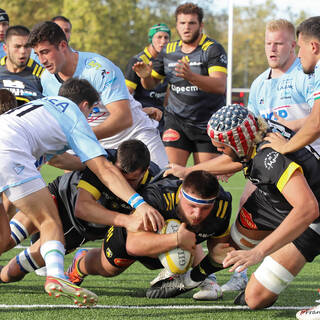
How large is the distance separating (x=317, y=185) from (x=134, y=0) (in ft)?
128

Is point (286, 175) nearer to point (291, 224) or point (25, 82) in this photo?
point (291, 224)

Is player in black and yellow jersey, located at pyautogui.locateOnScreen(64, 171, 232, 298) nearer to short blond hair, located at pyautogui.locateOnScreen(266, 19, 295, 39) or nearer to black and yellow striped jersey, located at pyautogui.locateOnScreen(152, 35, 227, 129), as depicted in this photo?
short blond hair, located at pyautogui.locateOnScreen(266, 19, 295, 39)

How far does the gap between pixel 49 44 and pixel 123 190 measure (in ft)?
6.73

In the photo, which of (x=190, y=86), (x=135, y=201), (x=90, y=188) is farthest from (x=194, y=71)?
(x=135, y=201)

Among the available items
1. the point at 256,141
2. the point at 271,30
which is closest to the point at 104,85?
the point at 271,30

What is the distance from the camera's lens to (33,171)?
4.85 metres

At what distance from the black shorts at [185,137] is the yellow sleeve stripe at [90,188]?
2.97 m

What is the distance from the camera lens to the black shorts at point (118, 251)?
17.9 ft

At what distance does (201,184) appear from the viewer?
501 centimetres

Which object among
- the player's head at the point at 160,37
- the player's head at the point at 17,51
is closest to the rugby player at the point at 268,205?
the player's head at the point at 17,51

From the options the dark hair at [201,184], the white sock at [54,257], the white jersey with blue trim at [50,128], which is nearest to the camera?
the white sock at [54,257]

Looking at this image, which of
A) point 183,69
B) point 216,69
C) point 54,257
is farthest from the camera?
point 216,69

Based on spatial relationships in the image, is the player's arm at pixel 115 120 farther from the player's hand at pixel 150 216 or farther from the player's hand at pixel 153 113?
the player's hand at pixel 150 216

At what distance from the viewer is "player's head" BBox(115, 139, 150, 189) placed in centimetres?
545
